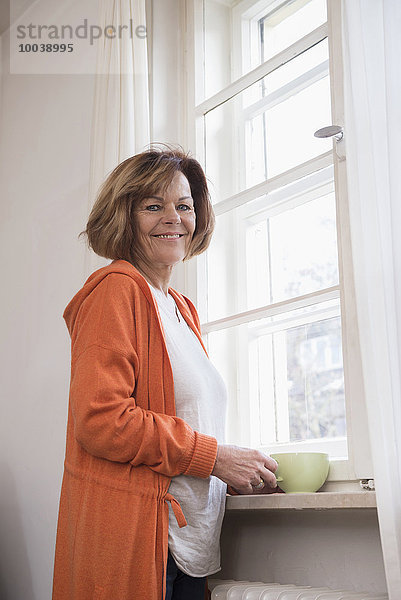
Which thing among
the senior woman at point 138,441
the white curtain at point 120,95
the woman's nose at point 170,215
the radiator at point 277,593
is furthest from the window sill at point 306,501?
the white curtain at point 120,95

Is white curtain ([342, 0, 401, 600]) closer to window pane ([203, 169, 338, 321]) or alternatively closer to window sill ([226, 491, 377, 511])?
window sill ([226, 491, 377, 511])

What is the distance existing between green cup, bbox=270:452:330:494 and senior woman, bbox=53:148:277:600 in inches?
2.0

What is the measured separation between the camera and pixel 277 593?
140cm

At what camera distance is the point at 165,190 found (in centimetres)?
159

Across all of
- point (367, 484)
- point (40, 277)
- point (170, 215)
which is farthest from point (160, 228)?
point (40, 277)

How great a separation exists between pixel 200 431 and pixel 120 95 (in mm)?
1196

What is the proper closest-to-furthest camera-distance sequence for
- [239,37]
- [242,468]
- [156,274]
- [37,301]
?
1. [242,468]
2. [156,274]
3. [239,37]
4. [37,301]

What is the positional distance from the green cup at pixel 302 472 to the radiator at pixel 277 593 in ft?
0.68

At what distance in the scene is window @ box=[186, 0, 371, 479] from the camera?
1784 millimetres

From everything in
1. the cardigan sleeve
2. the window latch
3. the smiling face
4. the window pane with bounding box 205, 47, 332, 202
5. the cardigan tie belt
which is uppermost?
the window pane with bounding box 205, 47, 332, 202

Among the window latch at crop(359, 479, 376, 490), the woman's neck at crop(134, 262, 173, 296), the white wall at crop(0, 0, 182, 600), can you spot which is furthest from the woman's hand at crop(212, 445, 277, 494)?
the white wall at crop(0, 0, 182, 600)

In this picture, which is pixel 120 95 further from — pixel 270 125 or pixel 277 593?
pixel 277 593

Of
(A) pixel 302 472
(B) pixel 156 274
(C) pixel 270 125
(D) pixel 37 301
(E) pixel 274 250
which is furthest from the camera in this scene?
(D) pixel 37 301

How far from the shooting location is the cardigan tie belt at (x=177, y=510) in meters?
1.32
